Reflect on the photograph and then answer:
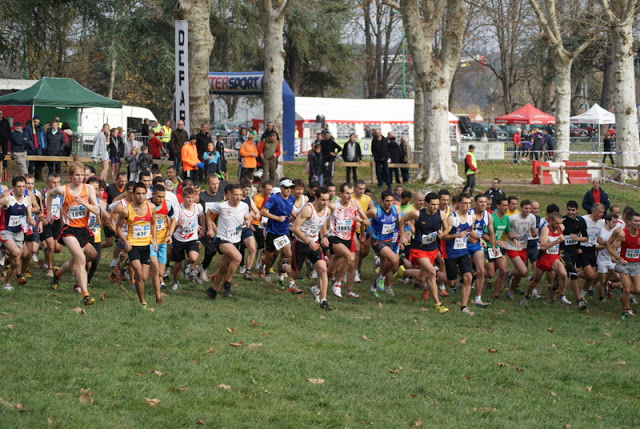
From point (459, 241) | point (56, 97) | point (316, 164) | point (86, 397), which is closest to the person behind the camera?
point (86, 397)

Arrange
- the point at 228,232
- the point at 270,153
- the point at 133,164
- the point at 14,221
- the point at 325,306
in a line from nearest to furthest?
1. the point at 325,306
2. the point at 14,221
3. the point at 228,232
4. the point at 133,164
5. the point at 270,153

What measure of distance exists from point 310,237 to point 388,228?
1.40 m

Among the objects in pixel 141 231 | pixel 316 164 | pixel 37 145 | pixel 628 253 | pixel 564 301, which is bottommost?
pixel 564 301

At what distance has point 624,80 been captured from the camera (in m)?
28.5

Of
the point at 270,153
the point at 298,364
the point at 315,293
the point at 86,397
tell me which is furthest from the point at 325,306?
the point at 270,153

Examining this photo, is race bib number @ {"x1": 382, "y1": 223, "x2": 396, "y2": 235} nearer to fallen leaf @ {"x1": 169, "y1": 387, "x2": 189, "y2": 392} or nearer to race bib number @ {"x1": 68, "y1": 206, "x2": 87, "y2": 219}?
race bib number @ {"x1": 68, "y1": 206, "x2": 87, "y2": 219}

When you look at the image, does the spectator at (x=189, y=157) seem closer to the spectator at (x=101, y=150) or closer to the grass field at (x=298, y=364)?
the spectator at (x=101, y=150)

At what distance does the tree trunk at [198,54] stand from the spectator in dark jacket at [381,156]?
201 inches

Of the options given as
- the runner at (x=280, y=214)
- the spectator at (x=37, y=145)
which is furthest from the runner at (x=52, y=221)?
the spectator at (x=37, y=145)

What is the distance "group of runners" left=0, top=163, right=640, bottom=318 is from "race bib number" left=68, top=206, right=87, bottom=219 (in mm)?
27

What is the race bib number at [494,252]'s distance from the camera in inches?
559

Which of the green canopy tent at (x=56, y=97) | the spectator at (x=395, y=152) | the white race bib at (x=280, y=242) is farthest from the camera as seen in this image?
the green canopy tent at (x=56, y=97)

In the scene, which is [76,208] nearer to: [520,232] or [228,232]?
[228,232]

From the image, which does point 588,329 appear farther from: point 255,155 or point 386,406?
point 255,155
